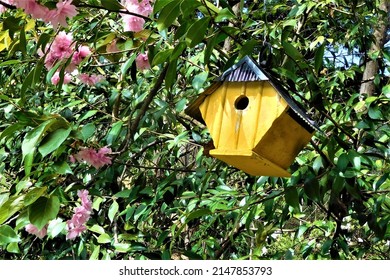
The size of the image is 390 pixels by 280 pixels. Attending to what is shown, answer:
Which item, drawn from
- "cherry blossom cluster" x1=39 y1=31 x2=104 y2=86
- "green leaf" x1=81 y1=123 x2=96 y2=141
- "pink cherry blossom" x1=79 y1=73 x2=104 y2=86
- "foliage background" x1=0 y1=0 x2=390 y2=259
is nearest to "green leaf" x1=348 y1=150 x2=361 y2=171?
"foliage background" x1=0 y1=0 x2=390 y2=259

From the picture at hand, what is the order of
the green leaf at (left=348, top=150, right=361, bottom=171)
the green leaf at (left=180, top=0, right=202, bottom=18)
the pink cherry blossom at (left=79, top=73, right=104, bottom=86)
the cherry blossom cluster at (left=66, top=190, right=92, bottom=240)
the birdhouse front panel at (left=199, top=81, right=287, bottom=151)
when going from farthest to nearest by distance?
the pink cherry blossom at (left=79, top=73, right=104, bottom=86) → the cherry blossom cluster at (left=66, top=190, right=92, bottom=240) → the green leaf at (left=348, top=150, right=361, bottom=171) → the birdhouse front panel at (left=199, top=81, right=287, bottom=151) → the green leaf at (left=180, top=0, right=202, bottom=18)

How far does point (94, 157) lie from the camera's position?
1.24 m

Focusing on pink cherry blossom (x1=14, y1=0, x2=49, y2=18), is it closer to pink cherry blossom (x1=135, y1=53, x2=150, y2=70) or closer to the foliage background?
the foliage background

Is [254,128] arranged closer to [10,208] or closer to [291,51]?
[291,51]

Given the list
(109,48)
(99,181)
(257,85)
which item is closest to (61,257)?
(99,181)

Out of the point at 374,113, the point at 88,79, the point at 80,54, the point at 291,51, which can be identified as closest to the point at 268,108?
the point at 291,51

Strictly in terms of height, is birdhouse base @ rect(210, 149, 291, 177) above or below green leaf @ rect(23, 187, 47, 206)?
above

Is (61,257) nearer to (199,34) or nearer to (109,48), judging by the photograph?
(109,48)

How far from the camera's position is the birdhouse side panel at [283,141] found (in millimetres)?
963

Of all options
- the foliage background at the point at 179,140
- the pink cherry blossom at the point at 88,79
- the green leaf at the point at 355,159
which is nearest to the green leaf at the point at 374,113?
the foliage background at the point at 179,140

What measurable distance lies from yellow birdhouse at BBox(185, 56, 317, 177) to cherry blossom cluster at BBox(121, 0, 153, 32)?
0.87ft

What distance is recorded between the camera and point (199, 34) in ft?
2.87

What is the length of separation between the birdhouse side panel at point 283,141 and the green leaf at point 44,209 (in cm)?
35

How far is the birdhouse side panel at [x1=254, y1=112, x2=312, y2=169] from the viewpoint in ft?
3.16
